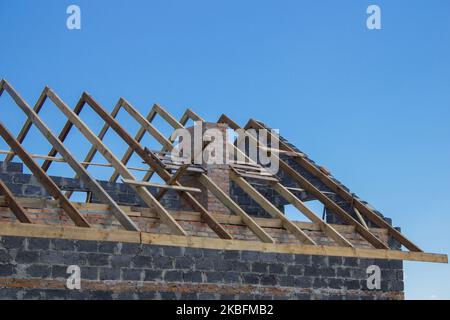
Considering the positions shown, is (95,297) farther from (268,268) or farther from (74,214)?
(268,268)

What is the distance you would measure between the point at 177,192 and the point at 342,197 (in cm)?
540

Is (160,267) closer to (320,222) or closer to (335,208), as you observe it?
(320,222)

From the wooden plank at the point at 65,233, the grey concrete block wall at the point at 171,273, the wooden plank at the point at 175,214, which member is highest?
the wooden plank at the point at 175,214

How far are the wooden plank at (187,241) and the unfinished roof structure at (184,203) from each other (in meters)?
0.02

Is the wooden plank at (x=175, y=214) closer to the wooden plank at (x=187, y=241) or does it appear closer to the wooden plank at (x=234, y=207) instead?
the wooden plank at (x=234, y=207)

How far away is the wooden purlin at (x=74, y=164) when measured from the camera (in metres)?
15.9

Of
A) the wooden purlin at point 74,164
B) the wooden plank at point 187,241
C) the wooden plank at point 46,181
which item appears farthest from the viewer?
the wooden purlin at point 74,164

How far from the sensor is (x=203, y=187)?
63.6 feet

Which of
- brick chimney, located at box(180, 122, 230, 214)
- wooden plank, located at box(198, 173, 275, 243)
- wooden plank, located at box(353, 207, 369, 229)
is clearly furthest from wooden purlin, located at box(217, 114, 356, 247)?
wooden plank, located at box(353, 207, 369, 229)

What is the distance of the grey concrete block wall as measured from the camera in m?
14.7

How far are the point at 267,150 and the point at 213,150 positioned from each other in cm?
286

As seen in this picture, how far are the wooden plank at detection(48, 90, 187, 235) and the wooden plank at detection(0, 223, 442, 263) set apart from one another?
43cm

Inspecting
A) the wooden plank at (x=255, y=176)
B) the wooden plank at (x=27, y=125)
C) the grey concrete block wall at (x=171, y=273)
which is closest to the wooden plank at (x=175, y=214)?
the wooden plank at (x=255, y=176)

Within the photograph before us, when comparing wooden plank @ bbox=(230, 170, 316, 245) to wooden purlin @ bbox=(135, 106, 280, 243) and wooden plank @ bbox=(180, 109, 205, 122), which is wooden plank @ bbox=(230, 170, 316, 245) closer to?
wooden purlin @ bbox=(135, 106, 280, 243)
